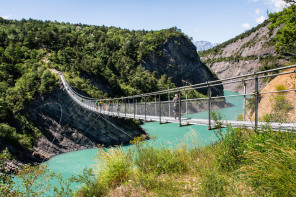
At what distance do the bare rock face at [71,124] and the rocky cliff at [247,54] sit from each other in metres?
Answer: 50.1

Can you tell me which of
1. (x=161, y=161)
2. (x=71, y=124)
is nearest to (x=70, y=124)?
(x=71, y=124)

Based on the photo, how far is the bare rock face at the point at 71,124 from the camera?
23.3m

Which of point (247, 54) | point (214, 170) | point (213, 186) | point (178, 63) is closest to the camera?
point (213, 186)

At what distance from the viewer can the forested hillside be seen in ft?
76.6

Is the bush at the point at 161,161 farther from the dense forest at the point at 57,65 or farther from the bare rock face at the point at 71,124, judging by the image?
the bare rock face at the point at 71,124

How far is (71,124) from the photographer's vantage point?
80.0 ft

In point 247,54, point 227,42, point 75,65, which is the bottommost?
point 75,65

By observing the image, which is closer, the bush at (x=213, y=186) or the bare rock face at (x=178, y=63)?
the bush at (x=213, y=186)

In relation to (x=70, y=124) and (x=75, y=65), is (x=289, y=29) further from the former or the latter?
(x=75, y=65)

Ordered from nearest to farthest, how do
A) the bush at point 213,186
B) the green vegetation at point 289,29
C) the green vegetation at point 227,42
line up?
the bush at point 213,186 < the green vegetation at point 289,29 < the green vegetation at point 227,42

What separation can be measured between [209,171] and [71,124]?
23551mm

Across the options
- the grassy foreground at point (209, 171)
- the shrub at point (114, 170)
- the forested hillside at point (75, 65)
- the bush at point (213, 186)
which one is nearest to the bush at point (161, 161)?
the grassy foreground at point (209, 171)

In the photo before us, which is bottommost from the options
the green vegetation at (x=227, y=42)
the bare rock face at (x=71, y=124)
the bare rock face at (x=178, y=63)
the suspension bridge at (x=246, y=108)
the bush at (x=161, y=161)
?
the bare rock face at (x=71, y=124)

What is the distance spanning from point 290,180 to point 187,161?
2538 millimetres
